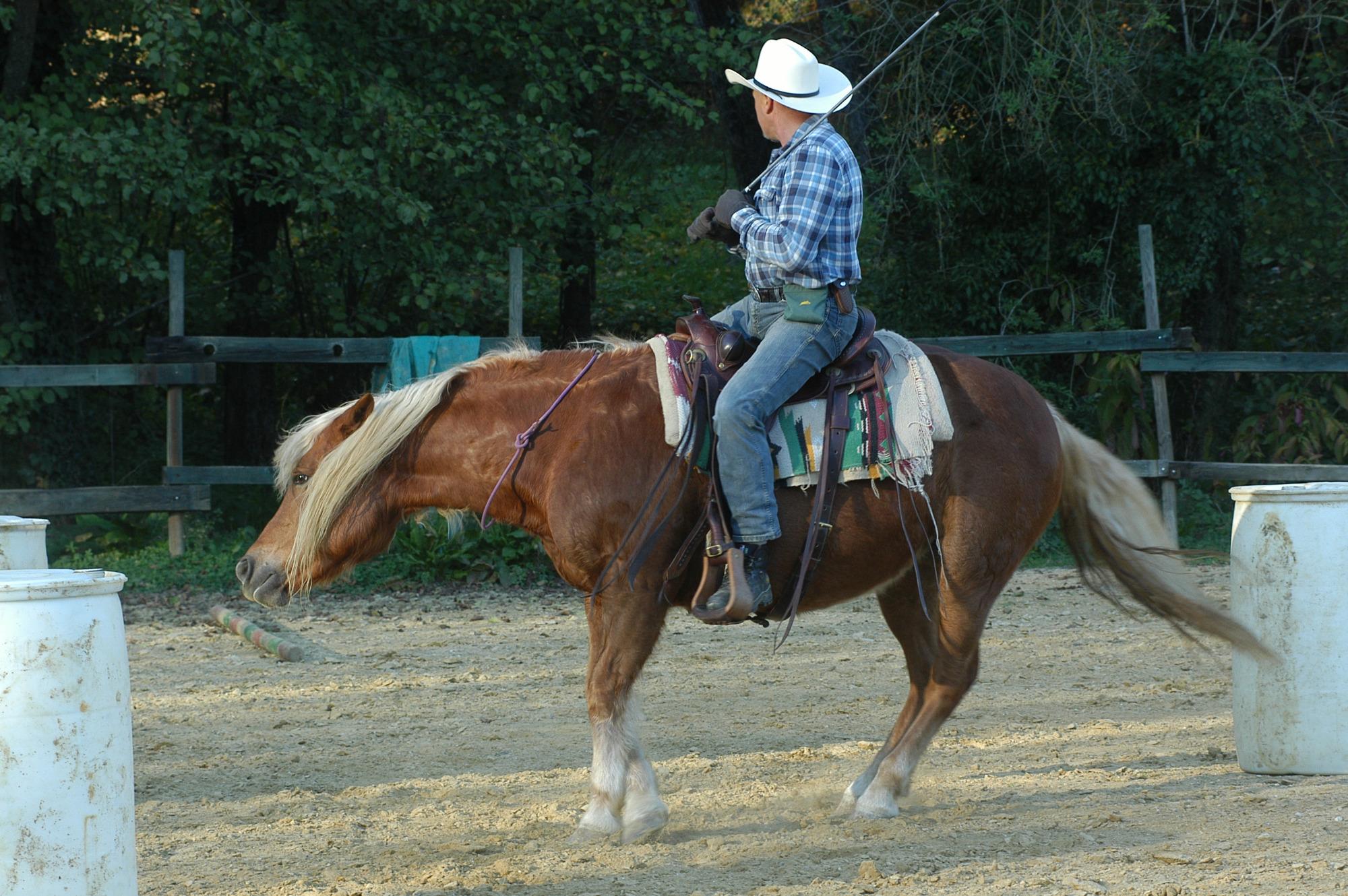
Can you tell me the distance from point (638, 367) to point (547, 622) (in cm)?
412

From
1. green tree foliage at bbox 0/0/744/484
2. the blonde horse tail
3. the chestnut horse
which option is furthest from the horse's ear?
green tree foliage at bbox 0/0/744/484

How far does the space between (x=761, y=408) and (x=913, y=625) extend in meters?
1.23

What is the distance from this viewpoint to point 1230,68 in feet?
40.1

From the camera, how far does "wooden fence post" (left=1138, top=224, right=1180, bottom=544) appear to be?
1066cm

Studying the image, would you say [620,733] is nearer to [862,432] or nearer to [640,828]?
[640,828]

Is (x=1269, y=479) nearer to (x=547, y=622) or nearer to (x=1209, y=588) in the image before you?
(x=1209, y=588)

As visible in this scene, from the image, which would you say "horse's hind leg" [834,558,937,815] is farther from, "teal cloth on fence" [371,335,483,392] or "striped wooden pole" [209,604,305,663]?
"teal cloth on fence" [371,335,483,392]

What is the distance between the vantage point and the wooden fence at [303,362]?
32.1ft

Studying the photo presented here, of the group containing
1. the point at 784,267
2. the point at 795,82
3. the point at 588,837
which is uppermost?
the point at 795,82

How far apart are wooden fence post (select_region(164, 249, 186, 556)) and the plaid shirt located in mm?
7127

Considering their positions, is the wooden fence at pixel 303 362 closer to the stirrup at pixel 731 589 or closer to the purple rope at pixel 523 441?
the purple rope at pixel 523 441

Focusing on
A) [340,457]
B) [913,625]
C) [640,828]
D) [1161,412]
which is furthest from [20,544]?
[1161,412]

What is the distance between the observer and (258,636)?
727 cm

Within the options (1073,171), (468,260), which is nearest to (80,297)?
(468,260)
